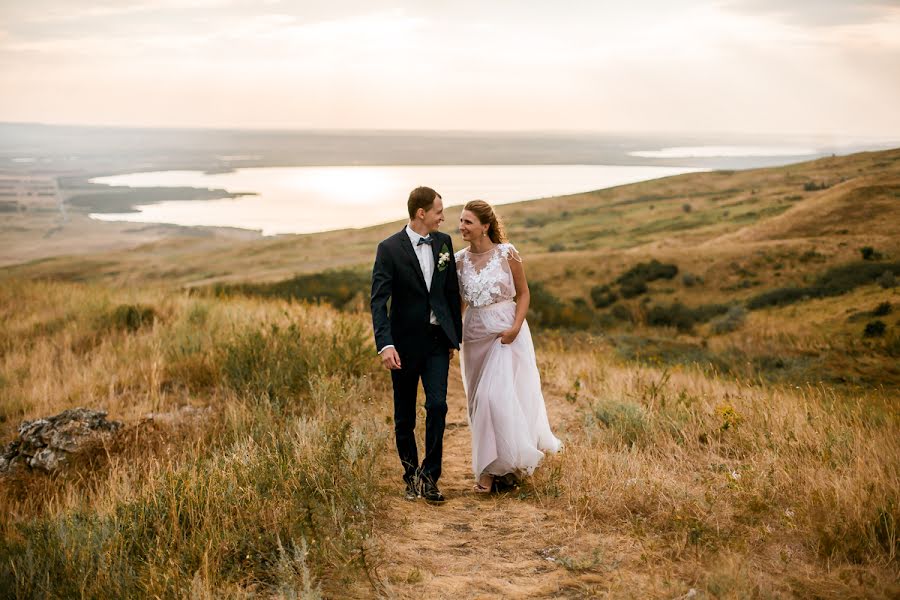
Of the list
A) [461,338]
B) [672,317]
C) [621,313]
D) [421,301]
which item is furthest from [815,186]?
[421,301]

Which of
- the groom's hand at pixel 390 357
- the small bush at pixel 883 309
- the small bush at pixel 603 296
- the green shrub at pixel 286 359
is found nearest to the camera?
the groom's hand at pixel 390 357

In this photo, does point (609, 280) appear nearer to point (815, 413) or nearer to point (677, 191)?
point (815, 413)

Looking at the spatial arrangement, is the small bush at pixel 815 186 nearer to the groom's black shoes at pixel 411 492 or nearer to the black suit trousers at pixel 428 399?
the black suit trousers at pixel 428 399

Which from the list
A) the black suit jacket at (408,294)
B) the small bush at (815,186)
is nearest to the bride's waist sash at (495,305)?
the black suit jacket at (408,294)

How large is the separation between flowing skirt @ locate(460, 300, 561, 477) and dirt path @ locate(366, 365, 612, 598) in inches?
12.2

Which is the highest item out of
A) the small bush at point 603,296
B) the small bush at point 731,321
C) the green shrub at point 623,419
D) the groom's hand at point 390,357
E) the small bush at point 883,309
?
the groom's hand at point 390,357

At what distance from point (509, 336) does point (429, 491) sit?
1.39m

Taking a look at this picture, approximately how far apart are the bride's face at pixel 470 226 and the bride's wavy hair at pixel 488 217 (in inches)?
1.2

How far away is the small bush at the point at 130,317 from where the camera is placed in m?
11.4

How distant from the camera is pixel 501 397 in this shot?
5508 millimetres

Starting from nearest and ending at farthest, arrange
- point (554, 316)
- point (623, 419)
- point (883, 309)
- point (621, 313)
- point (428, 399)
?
point (428, 399) → point (623, 419) → point (883, 309) → point (554, 316) → point (621, 313)

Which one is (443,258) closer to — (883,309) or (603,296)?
(883,309)

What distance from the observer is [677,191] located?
7350 cm

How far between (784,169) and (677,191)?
10954mm
